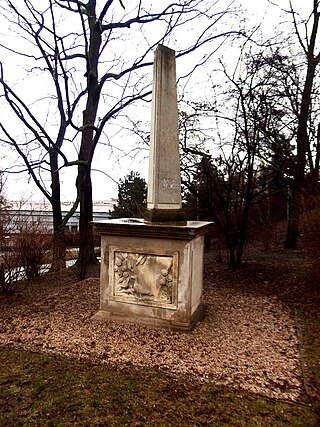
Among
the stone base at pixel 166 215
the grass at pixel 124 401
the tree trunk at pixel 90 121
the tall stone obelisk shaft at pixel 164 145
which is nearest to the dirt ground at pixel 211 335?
the grass at pixel 124 401

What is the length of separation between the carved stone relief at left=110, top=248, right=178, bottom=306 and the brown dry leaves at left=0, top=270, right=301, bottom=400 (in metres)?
0.42

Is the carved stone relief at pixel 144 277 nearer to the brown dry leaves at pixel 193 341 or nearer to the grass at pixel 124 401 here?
the brown dry leaves at pixel 193 341

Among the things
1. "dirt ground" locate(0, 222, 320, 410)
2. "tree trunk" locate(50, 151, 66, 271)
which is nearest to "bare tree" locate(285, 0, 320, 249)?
"dirt ground" locate(0, 222, 320, 410)

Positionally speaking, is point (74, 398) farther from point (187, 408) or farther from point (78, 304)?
point (78, 304)

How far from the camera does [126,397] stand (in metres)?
2.78

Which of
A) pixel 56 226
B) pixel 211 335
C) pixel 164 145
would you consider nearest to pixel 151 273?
pixel 211 335

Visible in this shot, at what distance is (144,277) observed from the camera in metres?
4.39

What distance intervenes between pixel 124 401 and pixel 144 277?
1.82m

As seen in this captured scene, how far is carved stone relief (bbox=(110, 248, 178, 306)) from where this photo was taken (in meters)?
4.27

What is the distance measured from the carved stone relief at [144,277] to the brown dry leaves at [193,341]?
0.42m

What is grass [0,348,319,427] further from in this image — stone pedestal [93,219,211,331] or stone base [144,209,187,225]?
stone base [144,209,187,225]

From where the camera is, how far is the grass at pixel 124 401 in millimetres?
2488

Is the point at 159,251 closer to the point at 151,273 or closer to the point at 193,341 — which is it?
the point at 151,273

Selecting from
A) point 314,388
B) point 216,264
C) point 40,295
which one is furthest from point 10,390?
point 216,264
